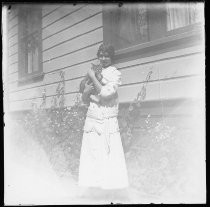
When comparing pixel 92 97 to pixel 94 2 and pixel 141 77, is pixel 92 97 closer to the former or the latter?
pixel 141 77

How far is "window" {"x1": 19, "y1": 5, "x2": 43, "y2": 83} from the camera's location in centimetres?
433

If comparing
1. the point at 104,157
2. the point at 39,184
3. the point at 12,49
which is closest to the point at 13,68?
the point at 12,49

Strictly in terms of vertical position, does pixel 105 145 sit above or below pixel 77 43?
below

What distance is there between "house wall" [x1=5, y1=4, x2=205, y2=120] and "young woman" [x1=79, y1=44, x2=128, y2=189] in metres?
0.15

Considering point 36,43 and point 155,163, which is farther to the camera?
point 36,43

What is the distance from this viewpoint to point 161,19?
4.01 metres

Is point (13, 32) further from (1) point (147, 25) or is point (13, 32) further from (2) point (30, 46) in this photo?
(1) point (147, 25)

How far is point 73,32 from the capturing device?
4.30m

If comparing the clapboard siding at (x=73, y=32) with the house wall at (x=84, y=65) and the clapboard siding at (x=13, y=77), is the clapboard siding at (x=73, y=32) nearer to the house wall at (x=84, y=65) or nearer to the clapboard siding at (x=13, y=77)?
the house wall at (x=84, y=65)

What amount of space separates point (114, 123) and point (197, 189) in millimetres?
1241

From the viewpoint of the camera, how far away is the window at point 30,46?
4328 millimetres

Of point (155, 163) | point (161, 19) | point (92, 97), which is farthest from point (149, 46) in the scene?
point (155, 163)

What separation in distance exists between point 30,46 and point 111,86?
1.30m

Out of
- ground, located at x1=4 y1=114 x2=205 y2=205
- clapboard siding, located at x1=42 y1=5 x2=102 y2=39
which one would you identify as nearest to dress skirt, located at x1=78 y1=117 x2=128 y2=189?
ground, located at x1=4 y1=114 x2=205 y2=205
